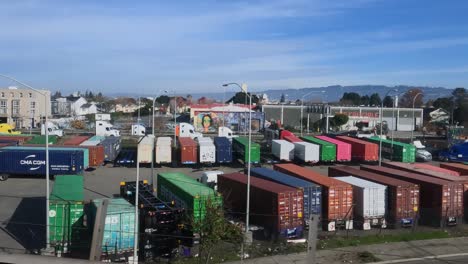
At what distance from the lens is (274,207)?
20.8 m

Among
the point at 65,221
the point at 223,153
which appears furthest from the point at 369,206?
the point at 223,153

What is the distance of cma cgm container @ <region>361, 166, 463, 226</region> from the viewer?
76.4 ft

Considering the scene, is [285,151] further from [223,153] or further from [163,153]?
[163,153]

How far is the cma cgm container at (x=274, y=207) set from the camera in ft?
67.3

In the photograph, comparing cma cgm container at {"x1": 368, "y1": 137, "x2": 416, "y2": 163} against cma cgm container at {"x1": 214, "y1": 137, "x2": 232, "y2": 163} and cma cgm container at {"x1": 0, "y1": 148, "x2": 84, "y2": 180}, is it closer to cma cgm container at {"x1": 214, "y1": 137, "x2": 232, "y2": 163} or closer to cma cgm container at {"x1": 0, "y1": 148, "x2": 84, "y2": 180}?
cma cgm container at {"x1": 214, "y1": 137, "x2": 232, "y2": 163}

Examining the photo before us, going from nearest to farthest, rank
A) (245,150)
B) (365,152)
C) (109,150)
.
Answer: (109,150), (245,150), (365,152)

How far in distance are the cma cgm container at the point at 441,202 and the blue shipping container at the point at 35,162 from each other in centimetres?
2536

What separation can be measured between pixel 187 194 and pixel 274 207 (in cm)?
395

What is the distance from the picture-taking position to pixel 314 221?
6.72m

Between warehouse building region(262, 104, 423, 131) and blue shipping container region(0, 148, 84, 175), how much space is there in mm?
66143

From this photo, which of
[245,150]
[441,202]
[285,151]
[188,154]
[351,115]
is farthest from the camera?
[351,115]

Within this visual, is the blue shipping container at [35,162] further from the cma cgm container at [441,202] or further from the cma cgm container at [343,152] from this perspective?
the cma cgm container at [343,152]

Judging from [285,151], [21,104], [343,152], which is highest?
[21,104]

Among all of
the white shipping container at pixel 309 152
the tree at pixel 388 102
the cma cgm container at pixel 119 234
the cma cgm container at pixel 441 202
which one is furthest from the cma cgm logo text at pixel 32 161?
the tree at pixel 388 102
